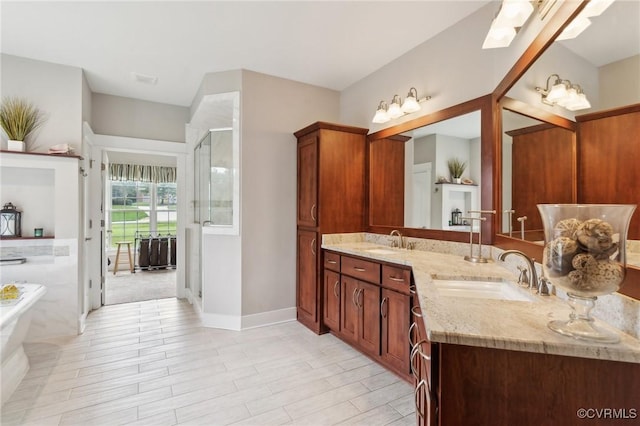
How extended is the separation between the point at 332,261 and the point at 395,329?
3.14 feet

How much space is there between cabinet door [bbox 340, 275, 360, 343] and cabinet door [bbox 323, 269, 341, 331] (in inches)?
2.6

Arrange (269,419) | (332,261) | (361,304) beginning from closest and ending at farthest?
(269,419) < (361,304) < (332,261)

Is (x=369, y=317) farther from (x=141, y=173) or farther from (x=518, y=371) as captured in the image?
(x=141, y=173)

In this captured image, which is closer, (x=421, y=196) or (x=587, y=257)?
(x=587, y=257)

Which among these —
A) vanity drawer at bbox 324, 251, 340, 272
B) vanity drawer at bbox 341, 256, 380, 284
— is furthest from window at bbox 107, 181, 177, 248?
vanity drawer at bbox 341, 256, 380, 284

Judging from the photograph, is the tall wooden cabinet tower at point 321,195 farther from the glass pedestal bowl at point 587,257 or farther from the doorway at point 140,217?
the doorway at point 140,217

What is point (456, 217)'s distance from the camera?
251cm

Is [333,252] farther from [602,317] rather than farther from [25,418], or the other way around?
[25,418]

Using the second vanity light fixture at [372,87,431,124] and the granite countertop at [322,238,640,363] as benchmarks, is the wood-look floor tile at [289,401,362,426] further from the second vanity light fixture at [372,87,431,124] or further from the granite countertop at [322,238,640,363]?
the second vanity light fixture at [372,87,431,124]

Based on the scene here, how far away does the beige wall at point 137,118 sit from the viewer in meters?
3.96

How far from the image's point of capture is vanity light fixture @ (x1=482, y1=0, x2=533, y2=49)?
1.67 m

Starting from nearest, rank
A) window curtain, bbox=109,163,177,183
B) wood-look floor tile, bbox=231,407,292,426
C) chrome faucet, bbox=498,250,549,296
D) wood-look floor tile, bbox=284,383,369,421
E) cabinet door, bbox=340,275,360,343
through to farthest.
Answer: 1. chrome faucet, bbox=498,250,549,296
2. wood-look floor tile, bbox=231,407,292,426
3. wood-look floor tile, bbox=284,383,369,421
4. cabinet door, bbox=340,275,360,343
5. window curtain, bbox=109,163,177,183

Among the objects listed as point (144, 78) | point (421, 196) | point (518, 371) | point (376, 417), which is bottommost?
point (376, 417)

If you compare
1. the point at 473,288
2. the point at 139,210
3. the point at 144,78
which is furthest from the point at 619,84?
the point at 139,210
